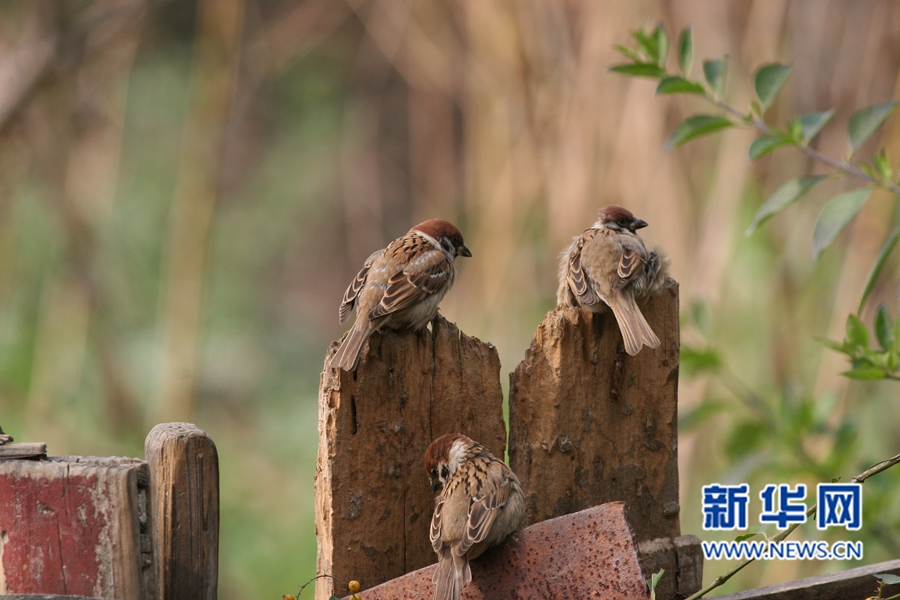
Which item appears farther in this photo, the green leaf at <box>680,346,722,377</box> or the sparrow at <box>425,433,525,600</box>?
the green leaf at <box>680,346,722,377</box>

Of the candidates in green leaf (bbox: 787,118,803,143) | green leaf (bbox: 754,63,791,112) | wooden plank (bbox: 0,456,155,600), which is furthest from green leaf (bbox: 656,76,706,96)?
wooden plank (bbox: 0,456,155,600)

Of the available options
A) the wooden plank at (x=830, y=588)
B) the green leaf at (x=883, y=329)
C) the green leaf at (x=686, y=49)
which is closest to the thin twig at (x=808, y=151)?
the green leaf at (x=686, y=49)

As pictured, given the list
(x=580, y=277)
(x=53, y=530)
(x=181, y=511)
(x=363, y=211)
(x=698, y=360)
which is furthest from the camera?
(x=363, y=211)

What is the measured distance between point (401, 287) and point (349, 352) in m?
0.38

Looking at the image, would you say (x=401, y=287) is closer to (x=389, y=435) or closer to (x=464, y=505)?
(x=389, y=435)

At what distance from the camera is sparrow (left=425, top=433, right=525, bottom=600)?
1.91 meters

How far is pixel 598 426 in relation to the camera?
2256 millimetres

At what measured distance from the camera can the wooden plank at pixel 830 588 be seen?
2047 millimetres

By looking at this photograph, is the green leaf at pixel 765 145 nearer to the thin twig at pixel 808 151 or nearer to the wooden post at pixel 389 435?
the thin twig at pixel 808 151

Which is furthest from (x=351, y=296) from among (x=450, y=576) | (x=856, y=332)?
(x=856, y=332)

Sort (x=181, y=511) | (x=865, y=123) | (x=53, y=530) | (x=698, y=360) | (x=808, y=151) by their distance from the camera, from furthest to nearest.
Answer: (x=698, y=360), (x=808, y=151), (x=865, y=123), (x=181, y=511), (x=53, y=530)

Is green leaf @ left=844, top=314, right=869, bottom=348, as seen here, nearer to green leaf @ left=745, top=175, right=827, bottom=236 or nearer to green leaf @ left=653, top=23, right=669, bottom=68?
green leaf @ left=745, top=175, right=827, bottom=236

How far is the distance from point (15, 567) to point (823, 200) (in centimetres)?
367

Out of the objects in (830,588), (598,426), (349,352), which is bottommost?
(830,588)
